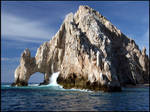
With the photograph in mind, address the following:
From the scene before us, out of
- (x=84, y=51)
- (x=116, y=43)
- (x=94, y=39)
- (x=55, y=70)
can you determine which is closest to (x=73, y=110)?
(x=84, y=51)

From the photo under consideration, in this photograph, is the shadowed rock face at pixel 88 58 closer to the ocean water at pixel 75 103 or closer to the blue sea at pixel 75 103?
the ocean water at pixel 75 103

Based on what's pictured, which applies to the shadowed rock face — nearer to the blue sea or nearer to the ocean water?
the ocean water

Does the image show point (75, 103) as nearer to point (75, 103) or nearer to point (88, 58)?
point (75, 103)

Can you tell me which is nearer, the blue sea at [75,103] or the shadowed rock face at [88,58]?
the blue sea at [75,103]

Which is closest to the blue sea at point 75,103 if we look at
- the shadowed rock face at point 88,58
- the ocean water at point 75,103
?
the ocean water at point 75,103

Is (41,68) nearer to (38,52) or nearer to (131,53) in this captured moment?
(38,52)

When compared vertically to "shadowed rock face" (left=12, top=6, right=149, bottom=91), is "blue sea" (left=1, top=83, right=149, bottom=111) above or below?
below

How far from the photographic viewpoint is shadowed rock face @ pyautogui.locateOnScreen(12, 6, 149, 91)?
1833 inches

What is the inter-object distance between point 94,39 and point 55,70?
94.7 ft

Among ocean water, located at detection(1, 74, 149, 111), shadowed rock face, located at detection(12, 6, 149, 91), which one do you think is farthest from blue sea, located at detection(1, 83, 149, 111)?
shadowed rock face, located at detection(12, 6, 149, 91)

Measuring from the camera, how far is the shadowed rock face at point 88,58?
4655 centimetres

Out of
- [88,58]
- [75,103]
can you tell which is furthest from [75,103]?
[88,58]

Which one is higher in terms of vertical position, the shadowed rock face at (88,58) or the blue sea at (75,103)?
the shadowed rock face at (88,58)

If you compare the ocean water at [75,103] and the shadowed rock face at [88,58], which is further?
the shadowed rock face at [88,58]
